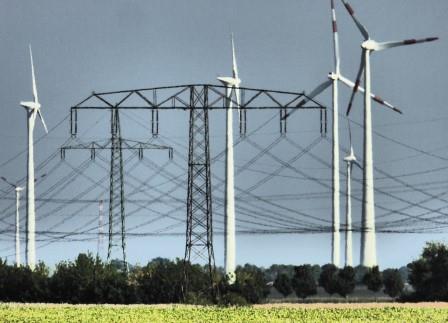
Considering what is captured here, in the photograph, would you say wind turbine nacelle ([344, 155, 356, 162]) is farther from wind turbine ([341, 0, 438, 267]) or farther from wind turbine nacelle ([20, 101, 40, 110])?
wind turbine nacelle ([20, 101, 40, 110])

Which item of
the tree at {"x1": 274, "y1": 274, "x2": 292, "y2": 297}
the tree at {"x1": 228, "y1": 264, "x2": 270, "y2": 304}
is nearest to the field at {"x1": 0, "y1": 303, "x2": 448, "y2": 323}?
the tree at {"x1": 228, "y1": 264, "x2": 270, "y2": 304}

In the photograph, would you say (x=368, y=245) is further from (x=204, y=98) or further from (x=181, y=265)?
(x=204, y=98)

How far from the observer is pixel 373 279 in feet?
483

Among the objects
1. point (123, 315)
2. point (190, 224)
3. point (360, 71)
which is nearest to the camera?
point (123, 315)

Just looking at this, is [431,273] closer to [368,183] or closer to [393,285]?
[368,183]

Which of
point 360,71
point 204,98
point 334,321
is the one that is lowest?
point 334,321

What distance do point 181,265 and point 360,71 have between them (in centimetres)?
5276

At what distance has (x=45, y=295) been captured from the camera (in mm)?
115500

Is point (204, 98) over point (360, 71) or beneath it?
beneath

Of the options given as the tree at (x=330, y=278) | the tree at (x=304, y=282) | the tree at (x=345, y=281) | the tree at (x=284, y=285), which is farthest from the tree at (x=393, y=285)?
the tree at (x=284, y=285)

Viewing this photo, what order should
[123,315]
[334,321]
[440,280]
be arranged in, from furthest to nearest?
[440,280] < [123,315] < [334,321]

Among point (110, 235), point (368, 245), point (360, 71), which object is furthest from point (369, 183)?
point (110, 235)

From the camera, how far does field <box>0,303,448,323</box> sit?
7988 centimetres

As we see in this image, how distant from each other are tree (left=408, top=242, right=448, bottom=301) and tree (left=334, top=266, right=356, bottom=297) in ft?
54.0
